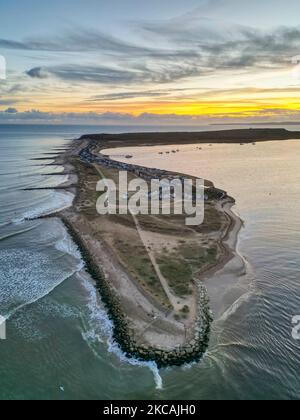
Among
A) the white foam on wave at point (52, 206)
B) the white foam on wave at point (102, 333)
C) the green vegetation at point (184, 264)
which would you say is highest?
the white foam on wave at point (52, 206)

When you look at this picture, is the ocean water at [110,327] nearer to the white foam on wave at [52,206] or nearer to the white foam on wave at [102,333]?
the white foam on wave at [102,333]

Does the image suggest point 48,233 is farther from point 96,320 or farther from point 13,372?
point 13,372

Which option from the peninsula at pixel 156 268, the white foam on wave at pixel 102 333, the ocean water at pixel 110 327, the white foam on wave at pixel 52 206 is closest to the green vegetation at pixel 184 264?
the peninsula at pixel 156 268

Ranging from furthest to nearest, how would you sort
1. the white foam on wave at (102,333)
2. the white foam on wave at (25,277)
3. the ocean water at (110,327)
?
the white foam on wave at (25,277), the white foam on wave at (102,333), the ocean water at (110,327)

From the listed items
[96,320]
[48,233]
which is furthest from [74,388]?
[48,233]

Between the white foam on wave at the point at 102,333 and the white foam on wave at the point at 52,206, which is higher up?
the white foam on wave at the point at 52,206

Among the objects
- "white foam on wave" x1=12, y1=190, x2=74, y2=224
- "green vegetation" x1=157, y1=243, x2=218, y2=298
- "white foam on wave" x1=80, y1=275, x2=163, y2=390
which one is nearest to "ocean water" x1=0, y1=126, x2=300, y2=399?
"white foam on wave" x1=80, y1=275, x2=163, y2=390

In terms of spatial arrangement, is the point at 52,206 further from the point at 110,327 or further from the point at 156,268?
the point at 110,327
